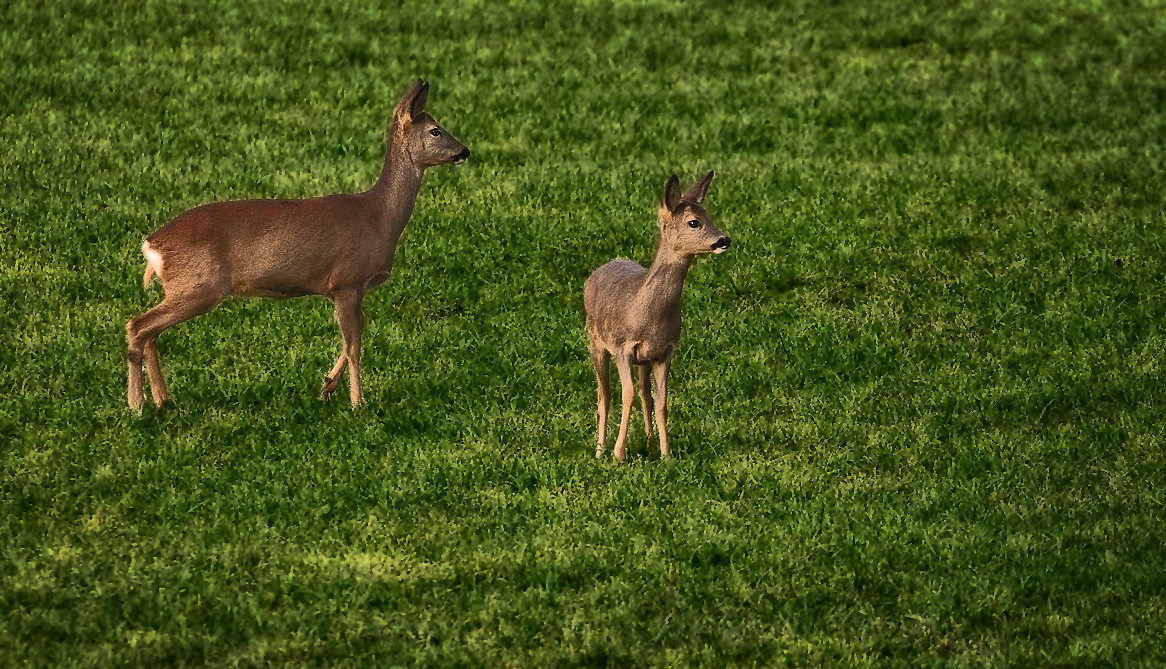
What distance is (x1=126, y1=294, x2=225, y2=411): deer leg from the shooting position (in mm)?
11703

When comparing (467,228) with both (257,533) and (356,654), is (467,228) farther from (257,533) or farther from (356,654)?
(356,654)

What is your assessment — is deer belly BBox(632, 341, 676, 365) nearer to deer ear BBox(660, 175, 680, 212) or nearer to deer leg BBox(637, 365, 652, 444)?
deer leg BBox(637, 365, 652, 444)

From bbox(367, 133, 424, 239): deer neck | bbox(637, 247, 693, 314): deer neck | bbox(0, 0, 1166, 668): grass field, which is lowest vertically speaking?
bbox(0, 0, 1166, 668): grass field

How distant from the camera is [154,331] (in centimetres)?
1189

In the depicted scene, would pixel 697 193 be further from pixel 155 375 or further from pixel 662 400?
pixel 155 375

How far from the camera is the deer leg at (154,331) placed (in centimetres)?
1170

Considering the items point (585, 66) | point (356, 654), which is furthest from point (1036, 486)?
point (585, 66)

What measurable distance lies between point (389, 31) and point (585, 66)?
2.21 m

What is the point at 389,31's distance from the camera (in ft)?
67.7

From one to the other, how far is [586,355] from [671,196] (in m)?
2.95

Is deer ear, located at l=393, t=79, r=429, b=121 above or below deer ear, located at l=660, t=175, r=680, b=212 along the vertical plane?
above

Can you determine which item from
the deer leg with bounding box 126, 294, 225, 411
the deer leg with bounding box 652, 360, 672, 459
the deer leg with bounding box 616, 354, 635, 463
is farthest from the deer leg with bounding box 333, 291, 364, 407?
the deer leg with bounding box 652, 360, 672, 459

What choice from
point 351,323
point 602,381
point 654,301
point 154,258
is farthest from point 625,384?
point 154,258

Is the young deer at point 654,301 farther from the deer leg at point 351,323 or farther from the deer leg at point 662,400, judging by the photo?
the deer leg at point 351,323
